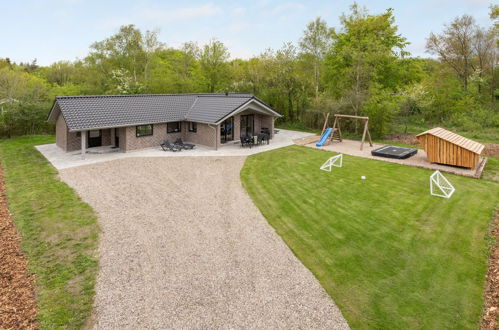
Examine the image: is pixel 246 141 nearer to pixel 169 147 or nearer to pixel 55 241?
pixel 169 147

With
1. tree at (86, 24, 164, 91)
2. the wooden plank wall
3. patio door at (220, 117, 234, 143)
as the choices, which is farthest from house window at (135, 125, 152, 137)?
tree at (86, 24, 164, 91)

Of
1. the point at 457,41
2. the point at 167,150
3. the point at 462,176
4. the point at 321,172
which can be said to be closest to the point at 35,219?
the point at 167,150

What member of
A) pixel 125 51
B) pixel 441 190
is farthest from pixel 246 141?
pixel 125 51

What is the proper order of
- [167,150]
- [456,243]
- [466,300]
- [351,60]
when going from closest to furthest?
[466,300] < [456,243] < [167,150] < [351,60]

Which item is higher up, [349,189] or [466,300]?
[349,189]

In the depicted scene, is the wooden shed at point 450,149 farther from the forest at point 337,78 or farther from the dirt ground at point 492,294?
the dirt ground at point 492,294

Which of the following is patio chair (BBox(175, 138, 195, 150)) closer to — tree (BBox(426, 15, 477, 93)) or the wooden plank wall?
the wooden plank wall

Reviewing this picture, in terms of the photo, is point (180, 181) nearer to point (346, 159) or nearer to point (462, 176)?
point (346, 159)
